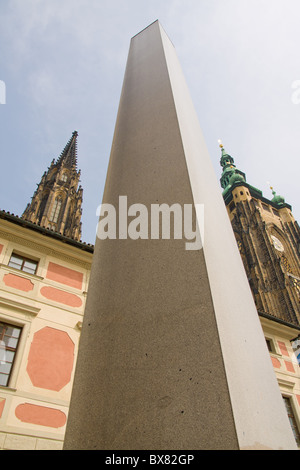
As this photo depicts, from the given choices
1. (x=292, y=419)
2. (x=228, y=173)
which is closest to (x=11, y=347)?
(x=292, y=419)

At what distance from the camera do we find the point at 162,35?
3.46 meters

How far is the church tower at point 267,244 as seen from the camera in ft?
122

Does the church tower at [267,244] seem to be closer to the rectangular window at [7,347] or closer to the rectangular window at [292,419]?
the rectangular window at [292,419]

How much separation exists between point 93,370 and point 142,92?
2.05 metres

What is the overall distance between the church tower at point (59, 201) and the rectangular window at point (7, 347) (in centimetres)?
2492

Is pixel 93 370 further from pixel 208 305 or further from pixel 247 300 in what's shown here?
pixel 247 300

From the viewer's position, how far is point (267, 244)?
43469 mm

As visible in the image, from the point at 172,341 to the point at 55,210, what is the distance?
37579mm

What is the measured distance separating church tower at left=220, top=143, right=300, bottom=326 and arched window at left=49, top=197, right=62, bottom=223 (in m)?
21.4

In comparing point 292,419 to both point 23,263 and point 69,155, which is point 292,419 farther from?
point 69,155

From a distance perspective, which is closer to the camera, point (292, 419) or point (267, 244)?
point (292, 419)
